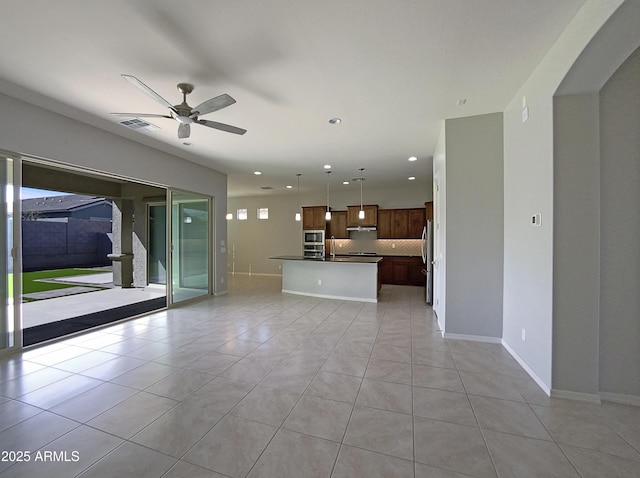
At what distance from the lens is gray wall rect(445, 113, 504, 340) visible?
11.3ft

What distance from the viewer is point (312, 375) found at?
105 inches

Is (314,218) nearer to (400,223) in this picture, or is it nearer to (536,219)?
(400,223)

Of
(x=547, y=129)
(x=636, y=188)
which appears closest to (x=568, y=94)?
(x=547, y=129)

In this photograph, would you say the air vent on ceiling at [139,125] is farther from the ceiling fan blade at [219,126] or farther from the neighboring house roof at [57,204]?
the neighboring house roof at [57,204]

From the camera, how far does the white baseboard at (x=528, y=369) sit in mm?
2367

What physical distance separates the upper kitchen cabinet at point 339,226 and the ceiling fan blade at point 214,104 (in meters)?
6.57

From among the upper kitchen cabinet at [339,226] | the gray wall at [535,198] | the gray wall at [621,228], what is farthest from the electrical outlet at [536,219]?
the upper kitchen cabinet at [339,226]

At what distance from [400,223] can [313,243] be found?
2.97m

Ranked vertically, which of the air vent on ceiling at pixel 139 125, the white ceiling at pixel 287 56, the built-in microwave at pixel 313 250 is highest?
the white ceiling at pixel 287 56

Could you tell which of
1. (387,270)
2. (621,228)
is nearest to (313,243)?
(387,270)

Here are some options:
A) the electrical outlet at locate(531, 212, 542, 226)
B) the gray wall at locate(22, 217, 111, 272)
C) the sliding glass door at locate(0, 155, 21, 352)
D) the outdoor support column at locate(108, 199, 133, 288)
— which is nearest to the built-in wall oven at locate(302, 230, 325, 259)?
the outdoor support column at locate(108, 199, 133, 288)

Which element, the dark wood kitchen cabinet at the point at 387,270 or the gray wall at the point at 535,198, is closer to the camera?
the gray wall at the point at 535,198

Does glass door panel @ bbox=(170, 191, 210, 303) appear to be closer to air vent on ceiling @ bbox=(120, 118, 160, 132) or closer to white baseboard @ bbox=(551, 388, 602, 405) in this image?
air vent on ceiling @ bbox=(120, 118, 160, 132)

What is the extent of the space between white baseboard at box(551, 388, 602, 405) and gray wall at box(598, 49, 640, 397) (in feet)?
0.59
